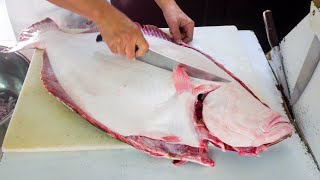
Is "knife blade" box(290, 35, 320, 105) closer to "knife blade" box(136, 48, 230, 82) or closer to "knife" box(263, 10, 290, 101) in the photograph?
"knife" box(263, 10, 290, 101)

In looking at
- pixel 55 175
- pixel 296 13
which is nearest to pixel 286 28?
pixel 296 13

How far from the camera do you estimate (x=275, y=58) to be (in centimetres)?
146

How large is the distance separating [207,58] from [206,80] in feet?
0.58

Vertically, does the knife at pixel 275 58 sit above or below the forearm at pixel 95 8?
below

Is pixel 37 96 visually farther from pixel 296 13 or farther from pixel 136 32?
pixel 296 13

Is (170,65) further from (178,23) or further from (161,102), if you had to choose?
(178,23)

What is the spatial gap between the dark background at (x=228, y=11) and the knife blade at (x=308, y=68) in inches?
46.6

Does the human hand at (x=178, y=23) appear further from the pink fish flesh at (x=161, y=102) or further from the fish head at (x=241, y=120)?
the fish head at (x=241, y=120)

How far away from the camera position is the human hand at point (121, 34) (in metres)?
1.09

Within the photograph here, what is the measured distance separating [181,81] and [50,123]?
1.50 ft

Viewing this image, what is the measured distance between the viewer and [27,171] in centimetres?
110

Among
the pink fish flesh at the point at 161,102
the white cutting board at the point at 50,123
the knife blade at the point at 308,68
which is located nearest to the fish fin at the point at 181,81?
the pink fish flesh at the point at 161,102

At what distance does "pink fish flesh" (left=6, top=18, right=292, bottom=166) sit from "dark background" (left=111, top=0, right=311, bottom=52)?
923mm

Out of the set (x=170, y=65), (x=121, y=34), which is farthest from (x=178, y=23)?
(x=121, y=34)
